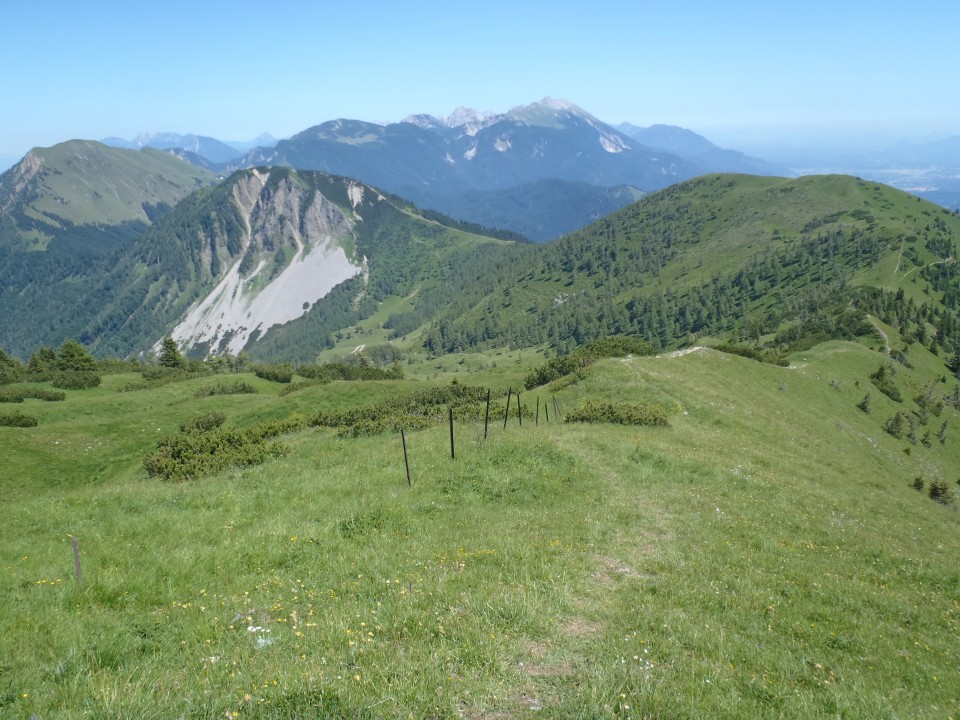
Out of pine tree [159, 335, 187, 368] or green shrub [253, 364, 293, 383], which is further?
pine tree [159, 335, 187, 368]

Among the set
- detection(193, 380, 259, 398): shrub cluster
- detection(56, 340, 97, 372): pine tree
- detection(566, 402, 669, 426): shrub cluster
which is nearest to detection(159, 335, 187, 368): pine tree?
detection(56, 340, 97, 372): pine tree

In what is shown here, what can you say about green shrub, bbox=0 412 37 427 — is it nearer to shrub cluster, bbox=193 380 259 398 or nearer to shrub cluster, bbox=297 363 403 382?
shrub cluster, bbox=193 380 259 398

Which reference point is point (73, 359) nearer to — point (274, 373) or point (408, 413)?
point (274, 373)

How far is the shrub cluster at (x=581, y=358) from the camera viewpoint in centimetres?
5878

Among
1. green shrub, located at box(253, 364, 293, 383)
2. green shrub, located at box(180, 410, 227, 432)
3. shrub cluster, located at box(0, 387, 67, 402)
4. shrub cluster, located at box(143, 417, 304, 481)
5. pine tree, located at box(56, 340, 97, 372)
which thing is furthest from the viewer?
pine tree, located at box(56, 340, 97, 372)

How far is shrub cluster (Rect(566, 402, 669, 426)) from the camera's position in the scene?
35.8 m

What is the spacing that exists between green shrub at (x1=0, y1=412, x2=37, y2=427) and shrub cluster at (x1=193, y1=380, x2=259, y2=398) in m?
14.0

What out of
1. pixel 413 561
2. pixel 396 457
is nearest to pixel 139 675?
pixel 413 561

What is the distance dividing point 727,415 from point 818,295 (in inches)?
6641

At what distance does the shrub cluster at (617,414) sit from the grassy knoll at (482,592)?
7.22m

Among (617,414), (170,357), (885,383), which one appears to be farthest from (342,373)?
(885,383)

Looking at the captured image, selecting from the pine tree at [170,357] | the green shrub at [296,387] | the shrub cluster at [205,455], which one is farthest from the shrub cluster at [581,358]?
the pine tree at [170,357]

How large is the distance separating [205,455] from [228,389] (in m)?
33.0

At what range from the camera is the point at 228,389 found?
56500 mm
